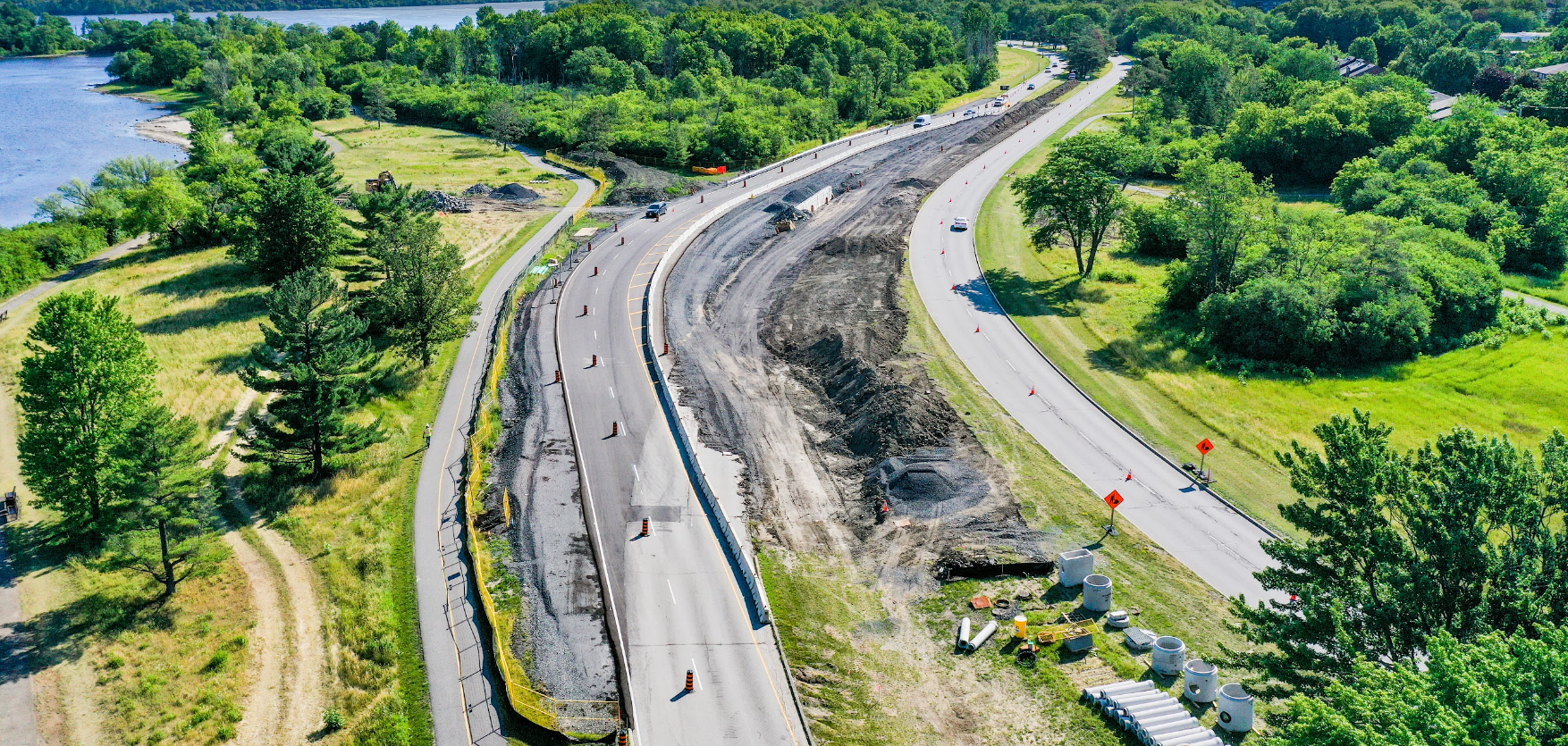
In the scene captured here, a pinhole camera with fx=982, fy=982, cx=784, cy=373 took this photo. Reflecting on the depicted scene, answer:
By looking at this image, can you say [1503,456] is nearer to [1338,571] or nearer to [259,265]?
[1338,571]

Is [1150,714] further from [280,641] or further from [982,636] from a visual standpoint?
[280,641]

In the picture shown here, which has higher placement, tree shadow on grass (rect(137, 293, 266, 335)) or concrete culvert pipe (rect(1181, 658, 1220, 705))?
concrete culvert pipe (rect(1181, 658, 1220, 705))

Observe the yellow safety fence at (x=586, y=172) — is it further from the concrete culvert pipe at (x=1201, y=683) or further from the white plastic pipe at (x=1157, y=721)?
the white plastic pipe at (x=1157, y=721)

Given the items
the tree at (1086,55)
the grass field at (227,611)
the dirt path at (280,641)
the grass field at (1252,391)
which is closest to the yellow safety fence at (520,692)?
the grass field at (227,611)

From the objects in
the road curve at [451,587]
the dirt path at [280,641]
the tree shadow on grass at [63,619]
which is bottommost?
the tree shadow on grass at [63,619]

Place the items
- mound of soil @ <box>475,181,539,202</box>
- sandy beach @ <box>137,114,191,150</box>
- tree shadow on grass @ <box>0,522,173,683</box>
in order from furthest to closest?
sandy beach @ <box>137,114,191,150</box>, mound of soil @ <box>475,181,539,202</box>, tree shadow on grass @ <box>0,522,173,683</box>

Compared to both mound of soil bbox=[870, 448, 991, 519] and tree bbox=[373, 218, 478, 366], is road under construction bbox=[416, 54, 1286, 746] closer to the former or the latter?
mound of soil bbox=[870, 448, 991, 519]

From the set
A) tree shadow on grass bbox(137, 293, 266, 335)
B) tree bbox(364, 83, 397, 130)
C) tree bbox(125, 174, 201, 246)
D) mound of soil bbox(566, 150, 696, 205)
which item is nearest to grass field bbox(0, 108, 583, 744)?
tree shadow on grass bbox(137, 293, 266, 335)
